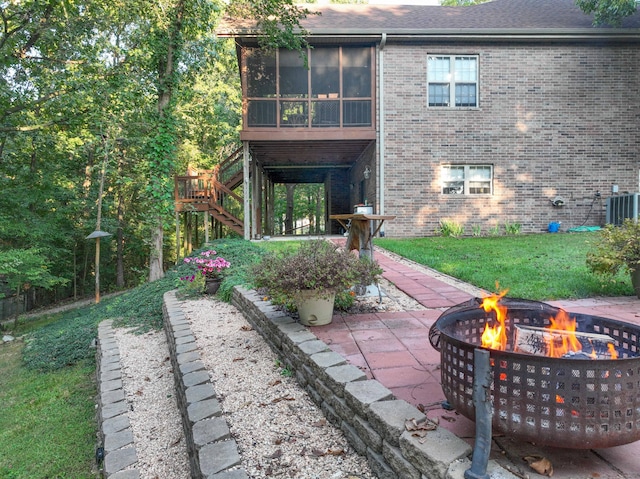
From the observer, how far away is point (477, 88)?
401 inches

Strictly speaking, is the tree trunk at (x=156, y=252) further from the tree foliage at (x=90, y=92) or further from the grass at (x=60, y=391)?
the grass at (x=60, y=391)

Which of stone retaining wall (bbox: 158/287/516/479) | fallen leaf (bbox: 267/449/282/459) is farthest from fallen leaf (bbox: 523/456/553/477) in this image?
fallen leaf (bbox: 267/449/282/459)

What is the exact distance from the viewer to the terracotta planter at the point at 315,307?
310 cm

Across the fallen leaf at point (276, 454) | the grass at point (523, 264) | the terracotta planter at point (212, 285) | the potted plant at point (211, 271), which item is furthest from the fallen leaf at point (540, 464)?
the terracotta planter at point (212, 285)

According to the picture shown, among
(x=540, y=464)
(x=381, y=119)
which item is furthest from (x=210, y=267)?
(x=381, y=119)

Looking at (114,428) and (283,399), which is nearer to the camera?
(283,399)

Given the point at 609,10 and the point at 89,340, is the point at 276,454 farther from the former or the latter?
the point at 609,10

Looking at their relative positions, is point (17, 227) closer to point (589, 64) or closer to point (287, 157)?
point (287, 157)

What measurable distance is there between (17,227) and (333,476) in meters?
12.5

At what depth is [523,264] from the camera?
552 centimetres

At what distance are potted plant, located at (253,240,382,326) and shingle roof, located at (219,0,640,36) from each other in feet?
28.1

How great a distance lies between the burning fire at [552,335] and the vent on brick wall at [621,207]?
958 cm

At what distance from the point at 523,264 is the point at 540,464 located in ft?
15.7

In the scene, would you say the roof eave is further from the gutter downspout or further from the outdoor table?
the outdoor table
